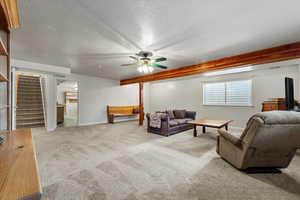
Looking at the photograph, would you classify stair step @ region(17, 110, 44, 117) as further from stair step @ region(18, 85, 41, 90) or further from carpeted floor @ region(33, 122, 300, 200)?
A: carpeted floor @ region(33, 122, 300, 200)

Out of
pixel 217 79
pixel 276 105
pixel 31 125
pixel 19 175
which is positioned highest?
pixel 217 79

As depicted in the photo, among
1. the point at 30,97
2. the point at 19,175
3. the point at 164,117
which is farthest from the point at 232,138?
the point at 30,97

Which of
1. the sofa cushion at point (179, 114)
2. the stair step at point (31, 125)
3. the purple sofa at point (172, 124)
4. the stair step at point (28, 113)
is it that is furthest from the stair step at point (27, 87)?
the sofa cushion at point (179, 114)

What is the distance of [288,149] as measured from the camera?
76.5 inches

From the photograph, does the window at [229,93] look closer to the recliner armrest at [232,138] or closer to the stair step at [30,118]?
the recliner armrest at [232,138]

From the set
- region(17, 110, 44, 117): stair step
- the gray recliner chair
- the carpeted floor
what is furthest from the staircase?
the gray recliner chair

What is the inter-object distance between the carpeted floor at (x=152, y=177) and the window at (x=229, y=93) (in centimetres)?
268

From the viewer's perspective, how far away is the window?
5.02m

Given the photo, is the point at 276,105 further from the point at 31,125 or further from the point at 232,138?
the point at 31,125

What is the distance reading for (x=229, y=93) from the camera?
17.7 ft

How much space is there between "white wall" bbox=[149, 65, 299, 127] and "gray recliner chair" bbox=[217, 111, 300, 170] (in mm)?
3363

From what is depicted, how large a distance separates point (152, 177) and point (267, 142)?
5.61 feet

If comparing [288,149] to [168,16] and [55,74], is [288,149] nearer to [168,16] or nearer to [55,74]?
[168,16]

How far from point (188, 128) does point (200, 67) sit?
91.6 inches
